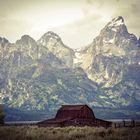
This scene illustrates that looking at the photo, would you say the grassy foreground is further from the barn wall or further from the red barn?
the barn wall

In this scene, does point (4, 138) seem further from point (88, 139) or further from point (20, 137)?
point (88, 139)

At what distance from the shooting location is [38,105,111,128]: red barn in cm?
9000

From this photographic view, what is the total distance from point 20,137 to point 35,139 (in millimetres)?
1564

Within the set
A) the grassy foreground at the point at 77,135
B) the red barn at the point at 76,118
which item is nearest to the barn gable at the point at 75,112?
the red barn at the point at 76,118

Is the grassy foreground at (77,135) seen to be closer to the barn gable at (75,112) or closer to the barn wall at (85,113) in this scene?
the barn gable at (75,112)

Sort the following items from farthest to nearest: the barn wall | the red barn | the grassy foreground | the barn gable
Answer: the barn wall
the barn gable
the red barn
the grassy foreground

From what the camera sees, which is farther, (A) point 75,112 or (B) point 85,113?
(B) point 85,113

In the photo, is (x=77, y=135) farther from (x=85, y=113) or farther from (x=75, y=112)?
(x=85, y=113)

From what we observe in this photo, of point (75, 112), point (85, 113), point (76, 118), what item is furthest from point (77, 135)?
point (85, 113)

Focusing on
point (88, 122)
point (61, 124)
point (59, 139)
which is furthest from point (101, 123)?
point (59, 139)

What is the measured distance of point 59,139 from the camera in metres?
31.8

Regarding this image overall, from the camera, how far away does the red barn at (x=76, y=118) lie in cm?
9000

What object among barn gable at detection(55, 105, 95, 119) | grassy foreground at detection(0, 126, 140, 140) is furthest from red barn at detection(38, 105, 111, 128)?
grassy foreground at detection(0, 126, 140, 140)

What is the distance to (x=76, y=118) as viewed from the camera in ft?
302
